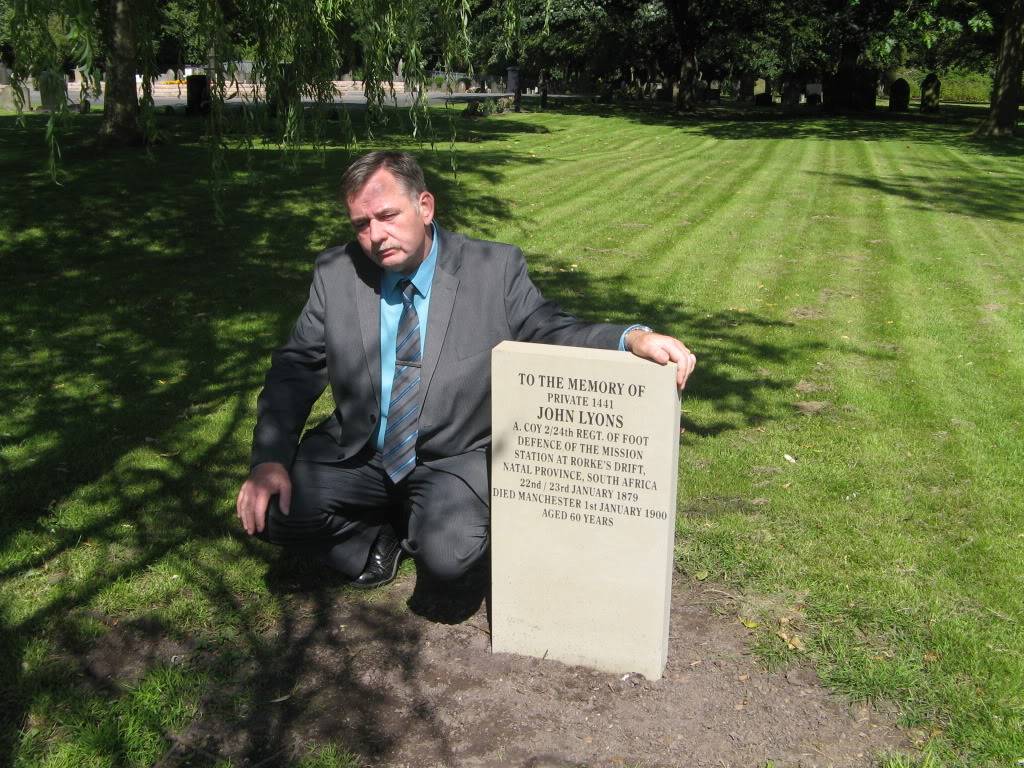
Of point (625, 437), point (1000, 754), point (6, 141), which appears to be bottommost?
point (1000, 754)

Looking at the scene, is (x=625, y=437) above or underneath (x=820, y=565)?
above

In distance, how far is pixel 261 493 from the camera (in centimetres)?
359

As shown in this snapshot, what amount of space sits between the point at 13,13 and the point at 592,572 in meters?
3.40

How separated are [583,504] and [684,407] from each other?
10.5 feet

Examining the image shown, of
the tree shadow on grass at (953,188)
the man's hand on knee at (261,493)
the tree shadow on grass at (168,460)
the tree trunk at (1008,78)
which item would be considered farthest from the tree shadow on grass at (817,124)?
the man's hand on knee at (261,493)

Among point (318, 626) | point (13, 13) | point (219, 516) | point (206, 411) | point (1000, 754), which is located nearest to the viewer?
point (1000, 754)

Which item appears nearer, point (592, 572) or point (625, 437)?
point (625, 437)

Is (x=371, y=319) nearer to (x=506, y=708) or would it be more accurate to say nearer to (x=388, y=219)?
(x=388, y=219)

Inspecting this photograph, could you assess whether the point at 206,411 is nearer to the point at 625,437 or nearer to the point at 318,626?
the point at 318,626

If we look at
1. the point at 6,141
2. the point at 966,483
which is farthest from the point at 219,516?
the point at 6,141

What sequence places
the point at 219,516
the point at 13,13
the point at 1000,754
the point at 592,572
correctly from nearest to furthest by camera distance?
the point at 1000,754 < the point at 592,572 < the point at 13,13 < the point at 219,516

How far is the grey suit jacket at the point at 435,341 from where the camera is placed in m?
3.77

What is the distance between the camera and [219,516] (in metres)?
4.93

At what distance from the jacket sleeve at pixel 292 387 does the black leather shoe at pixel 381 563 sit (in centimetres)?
70
